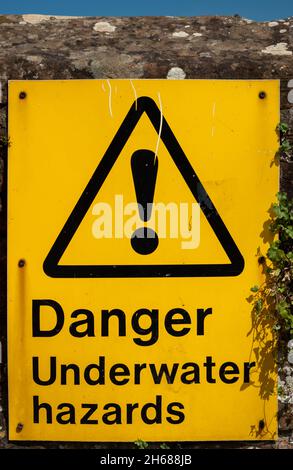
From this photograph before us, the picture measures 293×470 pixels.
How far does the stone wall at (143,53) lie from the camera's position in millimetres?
2260

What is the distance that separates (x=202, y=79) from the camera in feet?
7.34

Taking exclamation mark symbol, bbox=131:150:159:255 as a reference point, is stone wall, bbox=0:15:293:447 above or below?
above

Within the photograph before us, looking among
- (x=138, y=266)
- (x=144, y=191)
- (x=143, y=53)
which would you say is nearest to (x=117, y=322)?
(x=138, y=266)

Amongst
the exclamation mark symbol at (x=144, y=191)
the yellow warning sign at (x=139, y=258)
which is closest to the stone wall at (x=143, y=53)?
the yellow warning sign at (x=139, y=258)

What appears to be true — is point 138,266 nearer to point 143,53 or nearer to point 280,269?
point 280,269

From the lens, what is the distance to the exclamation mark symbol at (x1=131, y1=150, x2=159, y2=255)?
2.26 meters

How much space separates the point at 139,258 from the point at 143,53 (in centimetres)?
88

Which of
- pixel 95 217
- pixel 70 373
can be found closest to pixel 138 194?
pixel 95 217

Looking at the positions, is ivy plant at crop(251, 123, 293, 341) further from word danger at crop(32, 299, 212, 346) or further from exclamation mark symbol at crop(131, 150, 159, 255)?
exclamation mark symbol at crop(131, 150, 159, 255)

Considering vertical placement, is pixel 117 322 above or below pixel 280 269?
below

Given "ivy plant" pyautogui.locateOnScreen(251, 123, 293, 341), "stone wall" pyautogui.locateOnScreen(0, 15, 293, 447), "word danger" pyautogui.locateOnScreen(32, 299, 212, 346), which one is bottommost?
"word danger" pyautogui.locateOnScreen(32, 299, 212, 346)

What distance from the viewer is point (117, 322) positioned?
228 centimetres

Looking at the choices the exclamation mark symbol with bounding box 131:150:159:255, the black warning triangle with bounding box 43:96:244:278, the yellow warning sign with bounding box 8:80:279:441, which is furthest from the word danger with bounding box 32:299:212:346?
the exclamation mark symbol with bounding box 131:150:159:255

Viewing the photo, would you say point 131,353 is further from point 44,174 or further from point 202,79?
point 202,79
